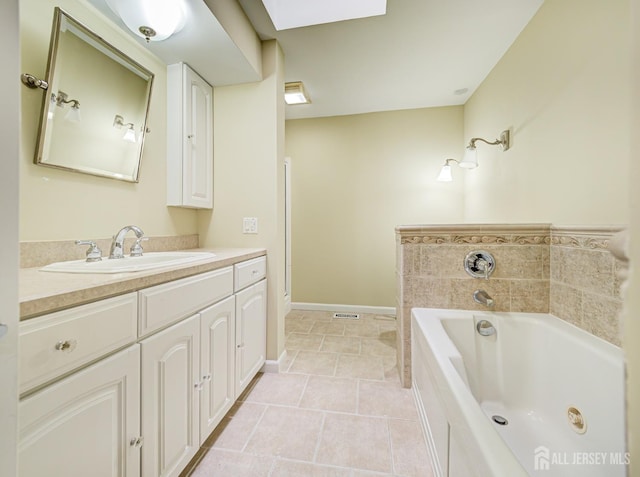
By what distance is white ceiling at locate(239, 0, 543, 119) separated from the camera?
1758mm

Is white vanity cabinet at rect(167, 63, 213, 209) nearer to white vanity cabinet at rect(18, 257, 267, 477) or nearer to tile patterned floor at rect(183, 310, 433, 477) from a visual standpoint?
white vanity cabinet at rect(18, 257, 267, 477)

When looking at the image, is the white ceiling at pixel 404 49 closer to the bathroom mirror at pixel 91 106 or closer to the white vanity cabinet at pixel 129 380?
the bathroom mirror at pixel 91 106

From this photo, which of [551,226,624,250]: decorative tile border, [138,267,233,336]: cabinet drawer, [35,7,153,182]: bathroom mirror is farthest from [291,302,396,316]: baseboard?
[35,7,153,182]: bathroom mirror

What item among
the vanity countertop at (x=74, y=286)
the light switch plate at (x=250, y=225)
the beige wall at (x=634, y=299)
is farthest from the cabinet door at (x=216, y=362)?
the beige wall at (x=634, y=299)

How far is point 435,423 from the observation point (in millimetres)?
1158

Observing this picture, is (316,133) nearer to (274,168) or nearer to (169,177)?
(274,168)

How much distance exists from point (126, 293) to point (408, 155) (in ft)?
9.80

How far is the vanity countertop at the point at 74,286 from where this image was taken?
→ 62 centimetres

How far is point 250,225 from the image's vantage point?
1966mm

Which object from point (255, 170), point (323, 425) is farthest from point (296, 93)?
point (323, 425)

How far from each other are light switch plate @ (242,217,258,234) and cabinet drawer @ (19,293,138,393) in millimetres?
1127

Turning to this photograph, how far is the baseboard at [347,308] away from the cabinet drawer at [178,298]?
82.1 inches

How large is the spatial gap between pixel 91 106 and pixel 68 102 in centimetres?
11

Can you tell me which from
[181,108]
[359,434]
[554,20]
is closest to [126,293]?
[359,434]
